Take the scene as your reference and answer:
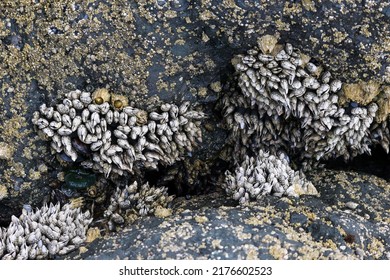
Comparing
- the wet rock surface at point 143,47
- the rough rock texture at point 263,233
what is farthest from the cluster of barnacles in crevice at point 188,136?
the rough rock texture at point 263,233

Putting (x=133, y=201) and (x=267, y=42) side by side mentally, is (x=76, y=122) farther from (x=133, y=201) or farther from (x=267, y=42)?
(x=267, y=42)

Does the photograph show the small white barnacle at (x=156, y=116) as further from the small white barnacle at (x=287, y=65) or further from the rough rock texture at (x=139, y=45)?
the small white barnacle at (x=287, y=65)

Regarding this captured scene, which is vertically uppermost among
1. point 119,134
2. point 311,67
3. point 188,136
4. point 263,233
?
point 311,67

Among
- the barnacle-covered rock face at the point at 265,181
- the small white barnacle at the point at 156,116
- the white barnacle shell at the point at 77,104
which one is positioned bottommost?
the barnacle-covered rock face at the point at 265,181

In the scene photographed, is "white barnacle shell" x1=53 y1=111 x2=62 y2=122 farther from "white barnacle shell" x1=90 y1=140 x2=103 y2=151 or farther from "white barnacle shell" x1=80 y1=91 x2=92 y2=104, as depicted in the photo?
"white barnacle shell" x1=90 y1=140 x2=103 y2=151

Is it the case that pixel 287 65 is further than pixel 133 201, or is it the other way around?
pixel 133 201

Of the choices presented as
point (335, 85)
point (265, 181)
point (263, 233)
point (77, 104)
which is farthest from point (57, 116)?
point (335, 85)

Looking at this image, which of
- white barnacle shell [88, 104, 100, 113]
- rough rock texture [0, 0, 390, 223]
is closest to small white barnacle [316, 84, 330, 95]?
rough rock texture [0, 0, 390, 223]
